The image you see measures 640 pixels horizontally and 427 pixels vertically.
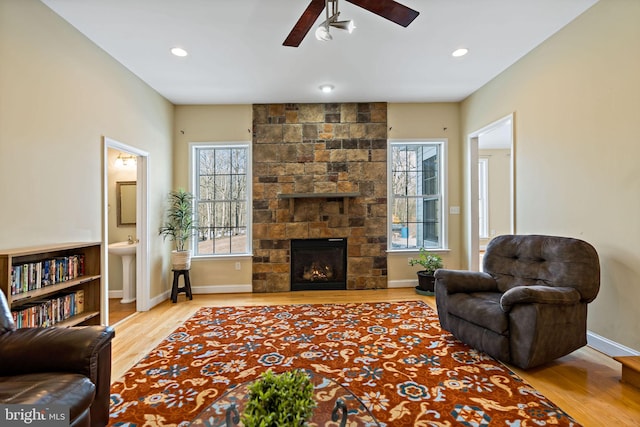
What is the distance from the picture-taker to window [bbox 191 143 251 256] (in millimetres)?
4703

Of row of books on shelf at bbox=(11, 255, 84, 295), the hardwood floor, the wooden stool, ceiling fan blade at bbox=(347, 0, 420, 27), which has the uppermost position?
ceiling fan blade at bbox=(347, 0, 420, 27)

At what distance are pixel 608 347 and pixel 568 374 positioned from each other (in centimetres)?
62

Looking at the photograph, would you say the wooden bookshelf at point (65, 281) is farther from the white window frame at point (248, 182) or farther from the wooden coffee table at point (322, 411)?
the white window frame at point (248, 182)

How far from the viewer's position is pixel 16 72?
2148mm

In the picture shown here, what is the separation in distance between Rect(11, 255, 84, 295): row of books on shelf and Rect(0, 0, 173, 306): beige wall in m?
0.18

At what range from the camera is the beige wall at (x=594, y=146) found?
2.29 m

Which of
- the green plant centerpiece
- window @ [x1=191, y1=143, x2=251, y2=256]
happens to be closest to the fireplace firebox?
window @ [x1=191, y1=143, x2=251, y2=256]

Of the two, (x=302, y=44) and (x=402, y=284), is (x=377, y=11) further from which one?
(x=402, y=284)

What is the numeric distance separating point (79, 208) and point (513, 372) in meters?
3.89

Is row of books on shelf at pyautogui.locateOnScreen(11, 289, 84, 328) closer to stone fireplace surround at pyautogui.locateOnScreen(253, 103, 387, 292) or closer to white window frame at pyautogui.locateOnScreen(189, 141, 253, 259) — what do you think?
white window frame at pyautogui.locateOnScreen(189, 141, 253, 259)

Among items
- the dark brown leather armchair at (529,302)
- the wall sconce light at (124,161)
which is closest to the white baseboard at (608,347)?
the dark brown leather armchair at (529,302)

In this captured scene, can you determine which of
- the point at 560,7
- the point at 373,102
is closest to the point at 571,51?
the point at 560,7

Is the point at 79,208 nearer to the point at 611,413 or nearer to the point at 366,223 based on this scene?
the point at 366,223

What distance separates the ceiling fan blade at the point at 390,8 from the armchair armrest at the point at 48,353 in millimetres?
2450
